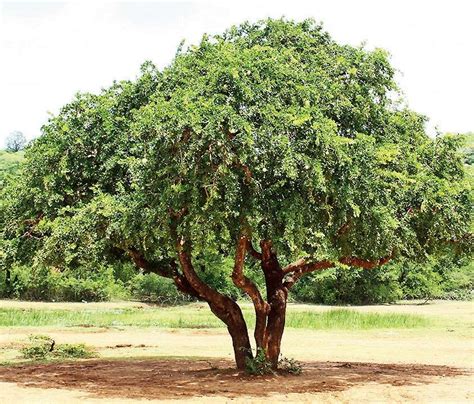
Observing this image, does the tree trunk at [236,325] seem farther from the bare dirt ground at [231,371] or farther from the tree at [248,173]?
the bare dirt ground at [231,371]

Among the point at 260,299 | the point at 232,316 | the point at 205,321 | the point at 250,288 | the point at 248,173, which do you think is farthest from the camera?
the point at 205,321

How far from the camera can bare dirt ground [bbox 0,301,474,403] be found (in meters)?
15.7

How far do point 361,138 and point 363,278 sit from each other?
4808 centimetres

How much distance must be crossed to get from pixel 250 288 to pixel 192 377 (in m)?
2.86

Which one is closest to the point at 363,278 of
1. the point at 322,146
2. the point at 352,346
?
the point at 352,346

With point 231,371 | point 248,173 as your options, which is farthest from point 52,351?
point 248,173

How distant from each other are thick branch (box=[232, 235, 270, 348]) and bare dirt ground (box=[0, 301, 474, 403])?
1294mm

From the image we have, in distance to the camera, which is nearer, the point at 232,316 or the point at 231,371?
the point at 232,316

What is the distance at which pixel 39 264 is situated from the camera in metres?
16.7

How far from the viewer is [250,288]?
17906 millimetres

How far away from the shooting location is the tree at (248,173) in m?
14.3

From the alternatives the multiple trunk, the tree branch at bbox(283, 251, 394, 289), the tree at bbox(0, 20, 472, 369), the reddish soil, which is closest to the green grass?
the reddish soil

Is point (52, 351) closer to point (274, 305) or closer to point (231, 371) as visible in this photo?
point (231, 371)

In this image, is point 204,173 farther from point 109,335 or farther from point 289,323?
point 289,323
